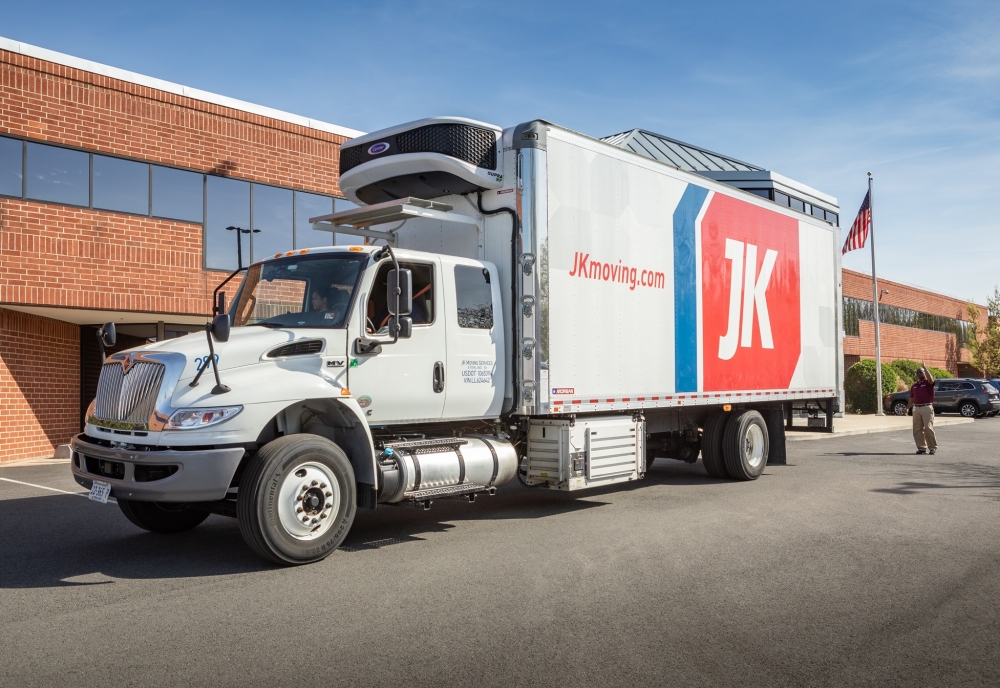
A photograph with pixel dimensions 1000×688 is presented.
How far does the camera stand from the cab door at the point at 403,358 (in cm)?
745

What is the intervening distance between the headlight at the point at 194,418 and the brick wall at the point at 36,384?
1146 cm

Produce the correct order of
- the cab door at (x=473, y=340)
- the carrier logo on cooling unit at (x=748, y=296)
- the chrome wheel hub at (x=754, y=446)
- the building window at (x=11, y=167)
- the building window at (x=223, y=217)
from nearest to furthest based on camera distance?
the cab door at (x=473, y=340)
the carrier logo on cooling unit at (x=748, y=296)
the chrome wheel hub at (x=754, y=446)
the building window at (x=11, y=167)
the building window at (x=223, y=217)

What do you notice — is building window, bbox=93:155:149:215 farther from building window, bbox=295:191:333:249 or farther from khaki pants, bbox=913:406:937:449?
khaki pants, bbox=913:406:937:449

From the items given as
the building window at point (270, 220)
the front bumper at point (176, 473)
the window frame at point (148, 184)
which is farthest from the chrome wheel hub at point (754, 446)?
the building window at point (270, 220)

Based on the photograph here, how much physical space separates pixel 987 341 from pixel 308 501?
59.5 meters

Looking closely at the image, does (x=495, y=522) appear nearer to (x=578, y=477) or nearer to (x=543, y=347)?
(x=578, y=477)

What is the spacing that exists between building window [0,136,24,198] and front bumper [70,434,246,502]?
11.1 metres

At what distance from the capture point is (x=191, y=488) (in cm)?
632

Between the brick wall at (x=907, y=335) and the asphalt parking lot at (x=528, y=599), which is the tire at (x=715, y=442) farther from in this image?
the brick wall at (x=907, y=335)

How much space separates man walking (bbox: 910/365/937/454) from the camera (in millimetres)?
16828

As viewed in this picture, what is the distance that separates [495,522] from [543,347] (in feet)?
6.12

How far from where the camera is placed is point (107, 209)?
16.6 m

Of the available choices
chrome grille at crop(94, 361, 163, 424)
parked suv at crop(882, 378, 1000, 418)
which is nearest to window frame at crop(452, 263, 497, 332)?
chrome grille at crop(94, 361, 163, 424)

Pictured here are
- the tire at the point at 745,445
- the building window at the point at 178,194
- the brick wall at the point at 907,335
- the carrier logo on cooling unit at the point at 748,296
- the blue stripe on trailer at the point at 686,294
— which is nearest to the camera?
the blue stripe on trailer at the point at 686,294
